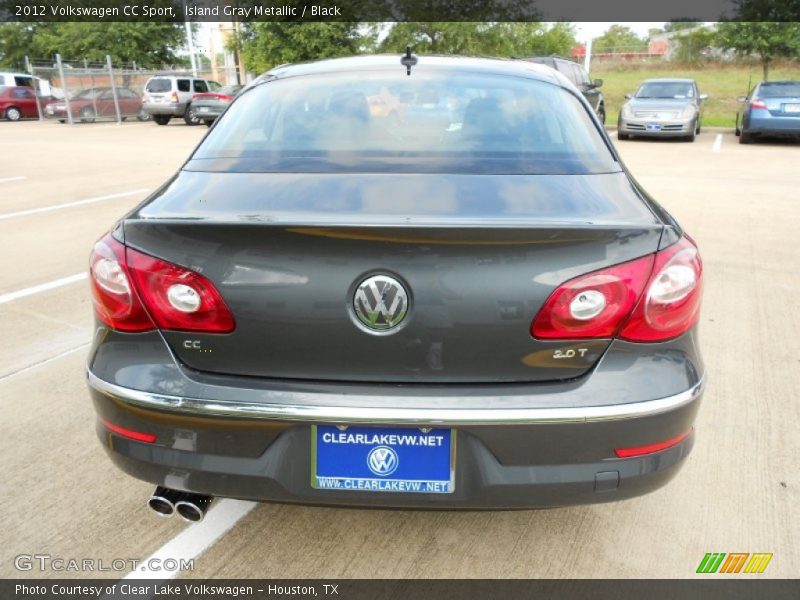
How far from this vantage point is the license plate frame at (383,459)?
1.75 meters

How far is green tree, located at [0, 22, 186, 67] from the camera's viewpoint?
3625 centimetres

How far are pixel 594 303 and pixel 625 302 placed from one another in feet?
0.28

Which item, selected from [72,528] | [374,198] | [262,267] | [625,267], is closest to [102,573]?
[72,528]

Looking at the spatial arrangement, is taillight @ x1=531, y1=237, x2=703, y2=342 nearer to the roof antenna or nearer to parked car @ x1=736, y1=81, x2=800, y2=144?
the roof antenna

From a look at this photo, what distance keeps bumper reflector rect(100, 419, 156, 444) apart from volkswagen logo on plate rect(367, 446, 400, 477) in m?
0.59

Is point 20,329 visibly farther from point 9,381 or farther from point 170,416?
point 170,416

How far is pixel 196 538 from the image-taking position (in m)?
2.32

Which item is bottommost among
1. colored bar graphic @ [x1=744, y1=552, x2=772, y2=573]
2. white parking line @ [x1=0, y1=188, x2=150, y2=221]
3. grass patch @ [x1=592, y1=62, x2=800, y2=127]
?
grass patch @ [x1=592, y1=62, x2=800, y2=127]

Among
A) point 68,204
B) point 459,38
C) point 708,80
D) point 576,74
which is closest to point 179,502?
point 68,204

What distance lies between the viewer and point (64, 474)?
2668 millimetres

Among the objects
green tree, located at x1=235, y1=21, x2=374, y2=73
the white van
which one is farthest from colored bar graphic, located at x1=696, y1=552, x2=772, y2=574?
the white van

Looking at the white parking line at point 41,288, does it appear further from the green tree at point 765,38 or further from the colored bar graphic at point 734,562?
the green tree at point 765,38

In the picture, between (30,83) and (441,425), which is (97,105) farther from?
(441,425)

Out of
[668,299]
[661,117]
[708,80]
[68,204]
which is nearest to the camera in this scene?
[668,299]
